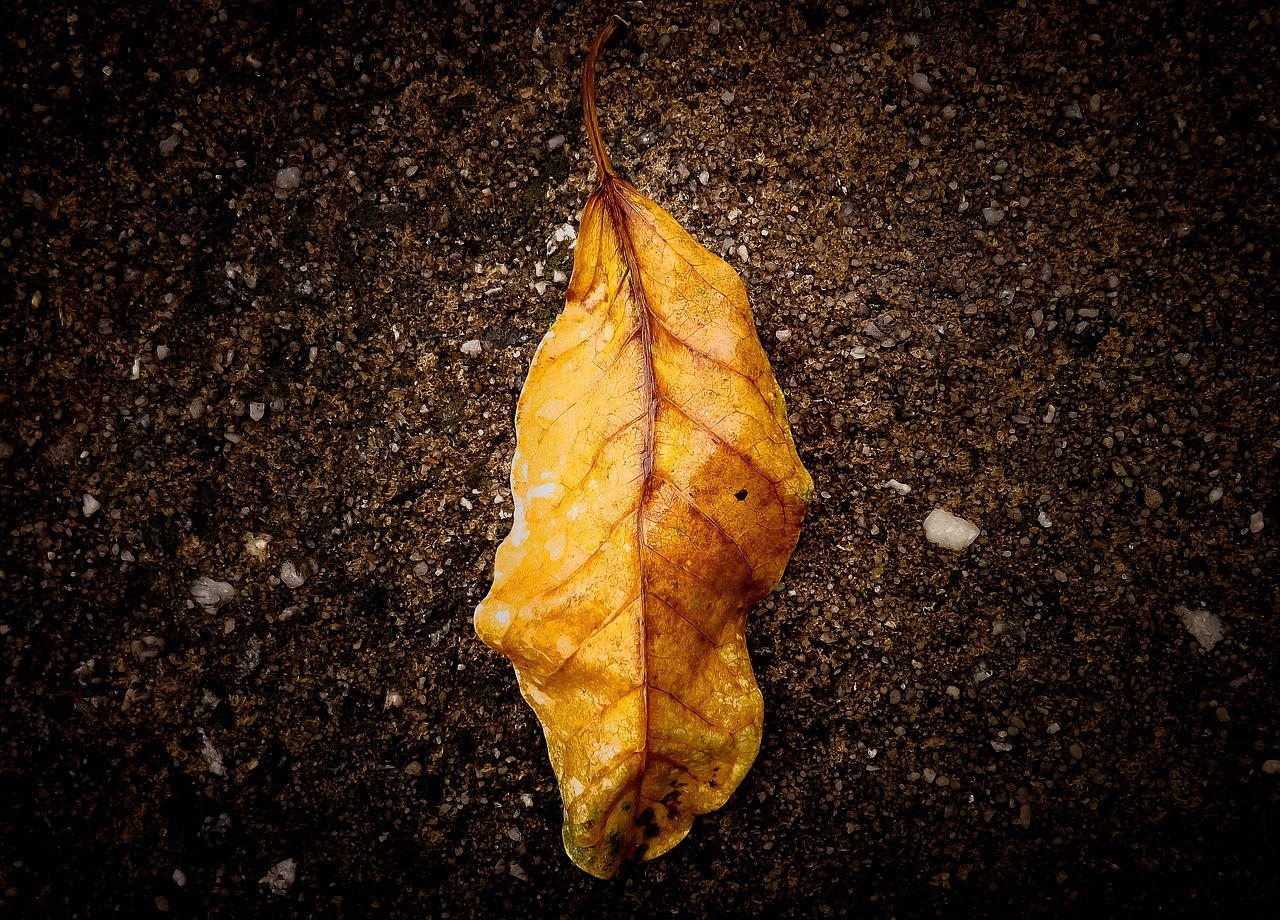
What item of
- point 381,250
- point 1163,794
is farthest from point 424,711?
point 1163,794

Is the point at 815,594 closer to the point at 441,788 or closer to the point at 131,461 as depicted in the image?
the point at 441,788

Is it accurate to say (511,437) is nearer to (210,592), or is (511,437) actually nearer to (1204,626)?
(210,592)

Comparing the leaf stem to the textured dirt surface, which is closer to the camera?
the leaf stem

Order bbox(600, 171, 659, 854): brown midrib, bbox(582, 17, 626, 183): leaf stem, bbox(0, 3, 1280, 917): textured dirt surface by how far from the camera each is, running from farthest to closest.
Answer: bbox(0, 3, 1280, 917): textured dirt surface → bbox(582, 17, 626, 183): leaf stem → bbox(600, 171, 659, 854): brown midrib

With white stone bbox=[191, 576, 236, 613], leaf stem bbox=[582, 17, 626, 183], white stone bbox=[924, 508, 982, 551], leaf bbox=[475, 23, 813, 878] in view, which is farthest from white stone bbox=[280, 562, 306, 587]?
white stone bbox=[924, 508, 982, 551]

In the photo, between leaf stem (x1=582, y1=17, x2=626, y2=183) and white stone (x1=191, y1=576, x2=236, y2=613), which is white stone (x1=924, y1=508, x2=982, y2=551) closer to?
leaf stem (x1=582, y1=17, x2=626, y2=183)

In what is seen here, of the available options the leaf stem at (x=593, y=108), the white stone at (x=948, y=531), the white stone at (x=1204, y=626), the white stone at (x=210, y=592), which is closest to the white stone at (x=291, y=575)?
the white stone at (x=210, y=592)

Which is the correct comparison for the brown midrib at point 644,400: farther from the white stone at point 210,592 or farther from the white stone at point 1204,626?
the white stone at point 1204,626

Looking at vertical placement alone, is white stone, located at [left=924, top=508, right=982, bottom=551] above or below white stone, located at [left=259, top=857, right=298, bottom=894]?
above
